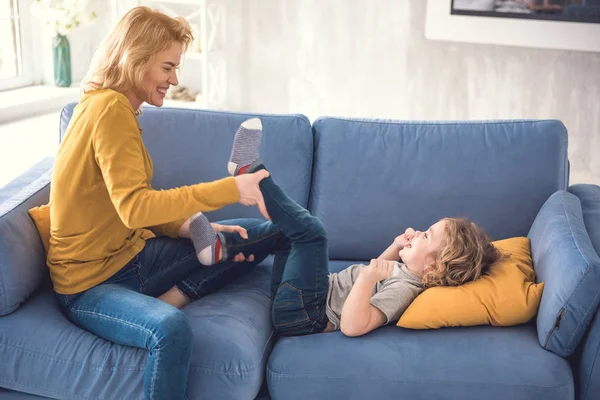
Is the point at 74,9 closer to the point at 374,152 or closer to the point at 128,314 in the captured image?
the point at 374,152

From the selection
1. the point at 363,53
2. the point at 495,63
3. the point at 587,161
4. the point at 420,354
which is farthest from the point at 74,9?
the point at 420,354

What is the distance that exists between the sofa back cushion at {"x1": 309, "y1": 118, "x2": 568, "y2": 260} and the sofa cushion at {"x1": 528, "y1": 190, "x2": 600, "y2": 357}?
0.32 meters

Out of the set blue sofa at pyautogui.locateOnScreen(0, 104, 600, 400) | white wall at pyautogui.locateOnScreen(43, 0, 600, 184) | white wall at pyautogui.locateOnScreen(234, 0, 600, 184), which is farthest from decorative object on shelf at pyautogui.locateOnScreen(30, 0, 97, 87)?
blue sofa at pyautogui.locateOnScreen(0, 104, 600, 400)

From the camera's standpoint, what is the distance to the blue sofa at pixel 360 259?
1884 millimetres

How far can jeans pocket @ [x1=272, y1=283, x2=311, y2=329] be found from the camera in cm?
205

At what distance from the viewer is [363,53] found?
14.7ft

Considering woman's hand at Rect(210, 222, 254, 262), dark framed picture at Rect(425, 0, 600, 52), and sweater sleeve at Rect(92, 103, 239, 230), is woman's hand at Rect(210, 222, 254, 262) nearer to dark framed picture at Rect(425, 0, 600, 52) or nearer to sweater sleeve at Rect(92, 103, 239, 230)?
sweater sleeve at Rect(92, 103, 239, 230)

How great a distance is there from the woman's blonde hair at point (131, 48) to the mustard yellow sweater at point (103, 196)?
5 cm

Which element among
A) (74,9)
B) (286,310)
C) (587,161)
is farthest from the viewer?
(74,9)

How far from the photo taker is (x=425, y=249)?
2166 mm

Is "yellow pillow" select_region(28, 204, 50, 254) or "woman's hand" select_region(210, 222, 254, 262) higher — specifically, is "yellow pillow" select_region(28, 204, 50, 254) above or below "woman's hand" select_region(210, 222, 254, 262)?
above

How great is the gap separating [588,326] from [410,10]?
279 cm

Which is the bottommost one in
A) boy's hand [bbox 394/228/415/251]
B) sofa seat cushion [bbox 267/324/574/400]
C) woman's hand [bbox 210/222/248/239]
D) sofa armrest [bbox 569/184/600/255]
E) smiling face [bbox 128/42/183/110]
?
sofa seat cushion [bbox 267/324/574/400]

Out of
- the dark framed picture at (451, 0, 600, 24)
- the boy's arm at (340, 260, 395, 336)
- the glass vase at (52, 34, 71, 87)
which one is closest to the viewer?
the boy's arm at (340, 260, 395, 336)
